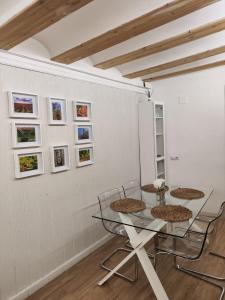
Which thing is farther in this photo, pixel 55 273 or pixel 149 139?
pixel 149 139

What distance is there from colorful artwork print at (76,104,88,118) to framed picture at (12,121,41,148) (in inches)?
22.6

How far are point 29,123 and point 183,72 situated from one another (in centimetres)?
249

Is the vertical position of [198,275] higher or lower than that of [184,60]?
lower

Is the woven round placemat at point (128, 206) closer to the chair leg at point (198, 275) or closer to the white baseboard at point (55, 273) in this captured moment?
the chair leg at point (198, 275)

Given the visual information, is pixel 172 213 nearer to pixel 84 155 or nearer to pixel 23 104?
pixel 84 155

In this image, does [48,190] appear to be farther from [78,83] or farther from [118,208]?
[78,83]

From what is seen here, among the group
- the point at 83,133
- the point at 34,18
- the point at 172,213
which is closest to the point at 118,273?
the point at 172,213

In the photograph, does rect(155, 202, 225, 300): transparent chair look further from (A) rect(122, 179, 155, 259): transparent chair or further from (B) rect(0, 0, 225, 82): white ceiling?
(B) rect(0, 0, 225, 82): white ceiling

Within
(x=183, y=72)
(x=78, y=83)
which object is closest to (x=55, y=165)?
(x=78, y=83)

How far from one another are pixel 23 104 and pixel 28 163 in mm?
551

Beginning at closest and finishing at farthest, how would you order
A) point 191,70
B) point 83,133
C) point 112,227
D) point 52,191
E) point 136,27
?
point 136,27 < point 52,191 < point 112,227 < point 83,133 < point 191,70

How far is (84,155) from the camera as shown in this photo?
108 inches

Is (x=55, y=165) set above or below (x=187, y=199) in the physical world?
above

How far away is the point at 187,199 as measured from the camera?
8.36ft
